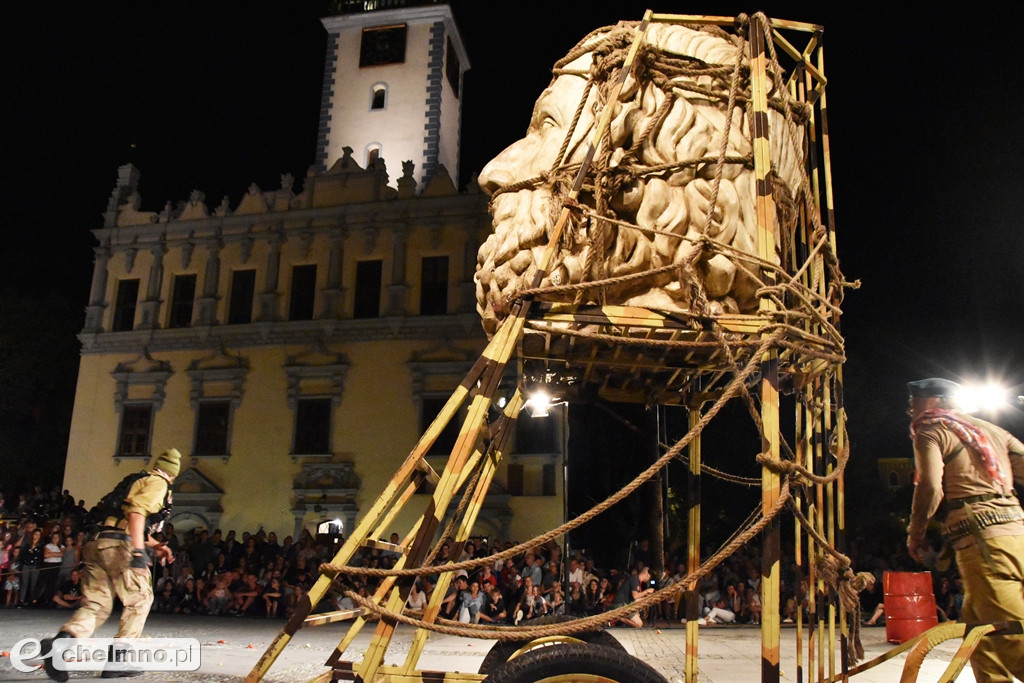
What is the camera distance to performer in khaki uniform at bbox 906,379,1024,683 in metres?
3.84

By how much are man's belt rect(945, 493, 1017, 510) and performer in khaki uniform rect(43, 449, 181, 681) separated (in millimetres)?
5776

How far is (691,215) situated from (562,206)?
0.74 meters

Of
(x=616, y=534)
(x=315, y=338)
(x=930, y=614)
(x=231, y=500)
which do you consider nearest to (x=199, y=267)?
(x=315, y=338)

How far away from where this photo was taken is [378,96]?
2658 cm

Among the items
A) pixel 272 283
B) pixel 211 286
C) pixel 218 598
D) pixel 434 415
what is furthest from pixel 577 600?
pixel 211 286

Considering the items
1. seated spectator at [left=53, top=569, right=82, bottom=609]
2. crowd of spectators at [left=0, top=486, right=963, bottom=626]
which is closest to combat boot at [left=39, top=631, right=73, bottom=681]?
crowd of spectators at [left=0, top=486, right=963, bottom=626]

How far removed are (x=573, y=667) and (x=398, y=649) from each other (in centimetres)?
631

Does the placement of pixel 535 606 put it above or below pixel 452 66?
below

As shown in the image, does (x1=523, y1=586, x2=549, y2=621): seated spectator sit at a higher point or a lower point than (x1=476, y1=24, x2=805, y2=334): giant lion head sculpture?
lower

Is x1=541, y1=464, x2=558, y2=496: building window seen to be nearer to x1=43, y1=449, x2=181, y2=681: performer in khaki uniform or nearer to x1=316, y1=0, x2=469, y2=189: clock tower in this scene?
x1=316, y1=0, x2=469, y2=189: clock tower

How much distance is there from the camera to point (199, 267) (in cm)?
2320

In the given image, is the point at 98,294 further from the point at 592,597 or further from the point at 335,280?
the point at 592,597

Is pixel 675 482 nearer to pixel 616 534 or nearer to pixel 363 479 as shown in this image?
pixel 616 534

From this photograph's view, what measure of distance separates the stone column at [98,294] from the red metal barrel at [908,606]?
23.8 m
